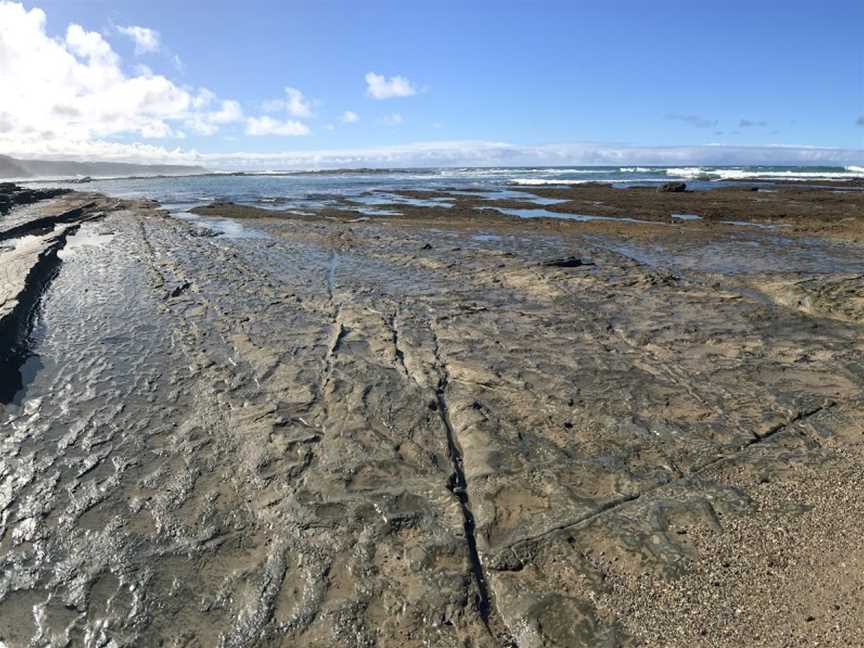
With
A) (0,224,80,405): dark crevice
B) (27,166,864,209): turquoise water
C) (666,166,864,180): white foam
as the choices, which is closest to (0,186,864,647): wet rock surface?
(0,224,80,405): dark crevice

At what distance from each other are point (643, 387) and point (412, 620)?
4.36 metres

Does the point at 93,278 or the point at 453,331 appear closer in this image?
the point at 453,331

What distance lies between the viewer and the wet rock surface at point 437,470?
3.41 meters

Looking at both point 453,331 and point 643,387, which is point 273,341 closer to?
point 453,331

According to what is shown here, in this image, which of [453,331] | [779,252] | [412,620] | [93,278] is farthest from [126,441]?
[779,252]

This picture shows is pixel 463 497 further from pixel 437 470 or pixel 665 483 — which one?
pixel 665 483

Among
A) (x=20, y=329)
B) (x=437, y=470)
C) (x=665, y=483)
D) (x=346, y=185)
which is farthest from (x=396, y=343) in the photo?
(x=346, y=185)

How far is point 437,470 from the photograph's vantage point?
16.1 ft

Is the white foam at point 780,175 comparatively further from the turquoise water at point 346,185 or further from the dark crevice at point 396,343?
the dark crevice at point 396,343

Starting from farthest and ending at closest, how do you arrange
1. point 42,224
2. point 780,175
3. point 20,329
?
point 780,175
point 42,224
point 20,329

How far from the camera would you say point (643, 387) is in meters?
6.57

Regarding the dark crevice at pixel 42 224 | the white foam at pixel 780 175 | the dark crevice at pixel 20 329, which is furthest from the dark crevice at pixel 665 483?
Answer: the white foam at pixel 780 175

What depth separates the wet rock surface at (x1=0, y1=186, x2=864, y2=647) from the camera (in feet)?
11.2

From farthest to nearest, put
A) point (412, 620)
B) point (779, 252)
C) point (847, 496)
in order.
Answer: point (779, 252) < point (847, 496) < point (412, 620)
